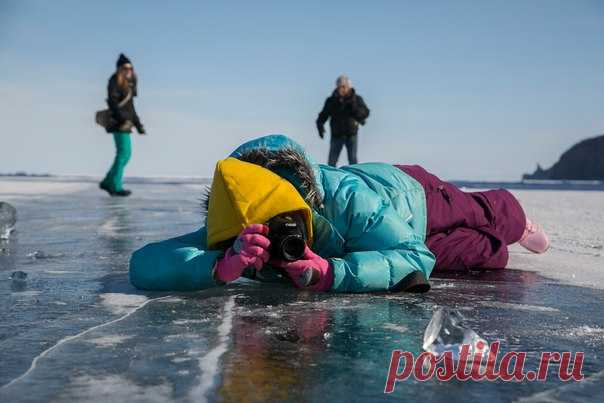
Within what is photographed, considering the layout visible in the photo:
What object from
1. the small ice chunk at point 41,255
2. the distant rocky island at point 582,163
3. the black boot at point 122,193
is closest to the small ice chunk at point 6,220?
the small ice chunk at point 41,255

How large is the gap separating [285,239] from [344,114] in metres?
7.57

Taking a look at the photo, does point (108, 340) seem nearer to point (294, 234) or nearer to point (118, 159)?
point (294, 234)

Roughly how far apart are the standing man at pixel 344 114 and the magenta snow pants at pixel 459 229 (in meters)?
6.10

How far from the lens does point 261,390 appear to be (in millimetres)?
1229

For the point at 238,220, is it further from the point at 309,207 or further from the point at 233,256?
the point at 309,207

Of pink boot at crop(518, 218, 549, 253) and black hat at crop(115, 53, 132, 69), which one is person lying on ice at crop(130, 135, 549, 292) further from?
black hat at crop(115, 53, 132, 69)

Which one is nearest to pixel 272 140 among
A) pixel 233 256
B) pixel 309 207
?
pixel 309 207

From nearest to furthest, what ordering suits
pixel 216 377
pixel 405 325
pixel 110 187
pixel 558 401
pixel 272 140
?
1. pixel 558 401
2. pixel 216 377
3. pixel 405 325
4. pixel 272 140
5. pixel 110 187

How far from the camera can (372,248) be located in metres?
2.30

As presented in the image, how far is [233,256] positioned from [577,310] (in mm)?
1082

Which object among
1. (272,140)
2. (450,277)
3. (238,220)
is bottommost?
(450,277)

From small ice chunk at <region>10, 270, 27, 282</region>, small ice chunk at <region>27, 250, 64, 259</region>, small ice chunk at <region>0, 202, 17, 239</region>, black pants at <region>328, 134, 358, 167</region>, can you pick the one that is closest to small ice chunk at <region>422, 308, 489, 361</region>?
small ice chunk at <region>10, 270, 27, 282</region>

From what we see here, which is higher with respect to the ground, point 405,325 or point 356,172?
point 356,172

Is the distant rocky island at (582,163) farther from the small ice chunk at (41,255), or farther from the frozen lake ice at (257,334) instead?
the frozen lake ice at (257,334)
